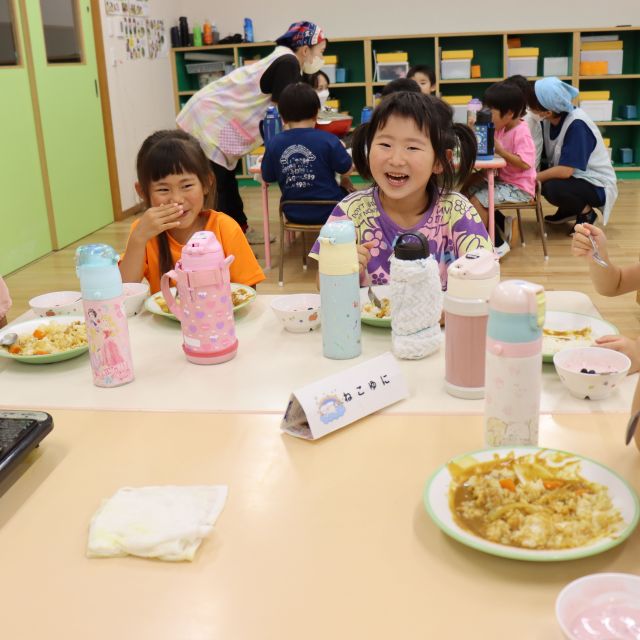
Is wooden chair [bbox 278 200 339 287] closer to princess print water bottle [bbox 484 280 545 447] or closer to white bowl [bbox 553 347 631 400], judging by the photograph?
white bowl [bbox 553 347 631 400]

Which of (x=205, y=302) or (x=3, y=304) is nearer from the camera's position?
(x=205, y=302)

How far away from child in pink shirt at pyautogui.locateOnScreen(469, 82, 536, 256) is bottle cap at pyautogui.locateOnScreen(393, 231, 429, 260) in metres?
3.13

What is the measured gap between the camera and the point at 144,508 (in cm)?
85

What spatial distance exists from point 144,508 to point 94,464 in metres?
0.17

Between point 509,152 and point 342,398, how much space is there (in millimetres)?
3662

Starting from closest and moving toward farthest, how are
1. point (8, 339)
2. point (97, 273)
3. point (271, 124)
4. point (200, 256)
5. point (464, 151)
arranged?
1. point (97, 273)
2. point (200, 256)
3. point (8, 339)
4. point (464, 151)
5. point (271, 124)

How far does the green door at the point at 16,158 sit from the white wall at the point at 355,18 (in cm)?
155

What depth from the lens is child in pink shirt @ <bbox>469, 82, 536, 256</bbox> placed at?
425 cm

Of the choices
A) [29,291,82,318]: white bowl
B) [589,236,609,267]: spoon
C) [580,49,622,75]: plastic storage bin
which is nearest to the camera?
[589,236,609,267]: spoon

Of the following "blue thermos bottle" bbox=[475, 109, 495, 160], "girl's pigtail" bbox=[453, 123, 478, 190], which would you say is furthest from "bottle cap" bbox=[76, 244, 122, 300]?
"blue thermos bottle" bbox=[475, 109, 495, 160]

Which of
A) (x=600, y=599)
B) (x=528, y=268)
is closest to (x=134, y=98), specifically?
(x=528, y=268)

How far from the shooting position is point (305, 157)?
3820 millimetres

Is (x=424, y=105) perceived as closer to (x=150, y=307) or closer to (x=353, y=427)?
(x=150, y=307)

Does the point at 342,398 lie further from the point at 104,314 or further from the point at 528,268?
the point at 528,268
